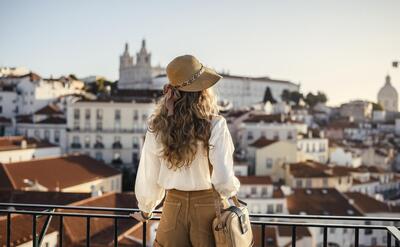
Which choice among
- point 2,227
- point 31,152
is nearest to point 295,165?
point 31,152

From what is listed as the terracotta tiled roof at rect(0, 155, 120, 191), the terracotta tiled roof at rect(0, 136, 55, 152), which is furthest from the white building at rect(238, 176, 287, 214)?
the terracotta tiled roof at rect(0, 136, 55, 152)

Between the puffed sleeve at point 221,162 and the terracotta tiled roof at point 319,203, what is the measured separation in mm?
31858

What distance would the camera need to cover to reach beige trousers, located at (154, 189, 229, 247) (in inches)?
120

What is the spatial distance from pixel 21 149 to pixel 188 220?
40064mm

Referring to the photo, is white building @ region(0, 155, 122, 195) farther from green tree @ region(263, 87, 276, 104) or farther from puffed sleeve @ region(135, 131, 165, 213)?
green tree @ region(263, 87, 276, 104)

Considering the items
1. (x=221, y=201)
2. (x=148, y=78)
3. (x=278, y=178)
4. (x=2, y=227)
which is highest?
(x=148, y=78)

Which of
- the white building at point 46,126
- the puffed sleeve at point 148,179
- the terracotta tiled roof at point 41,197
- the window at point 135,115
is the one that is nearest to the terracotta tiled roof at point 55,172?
the terracotta tiled roof at point 41,197

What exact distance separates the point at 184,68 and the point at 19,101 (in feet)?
205

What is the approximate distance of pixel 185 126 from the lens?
3.08 meters

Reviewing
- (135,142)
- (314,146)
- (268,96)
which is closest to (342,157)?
(314,146)

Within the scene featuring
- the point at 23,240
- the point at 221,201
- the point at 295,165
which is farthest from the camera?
the point at 295,165

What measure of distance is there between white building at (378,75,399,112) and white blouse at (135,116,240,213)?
434 feet

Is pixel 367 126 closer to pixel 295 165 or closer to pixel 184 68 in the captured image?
pixel 295 165

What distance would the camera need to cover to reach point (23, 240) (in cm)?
1384
